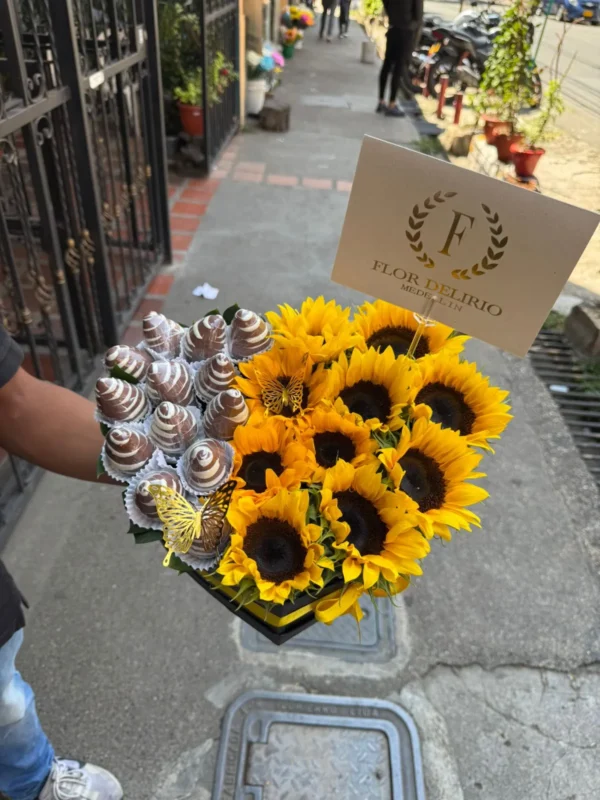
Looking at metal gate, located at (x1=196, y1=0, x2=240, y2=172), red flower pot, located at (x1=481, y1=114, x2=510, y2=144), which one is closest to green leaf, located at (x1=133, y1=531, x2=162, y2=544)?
metal gate, located at (x1=196, y1=0, x2=240, y2=172)

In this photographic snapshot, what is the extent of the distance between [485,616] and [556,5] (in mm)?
26699

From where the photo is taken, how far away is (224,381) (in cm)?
98

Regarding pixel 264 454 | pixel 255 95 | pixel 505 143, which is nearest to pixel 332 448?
pixel 264 454

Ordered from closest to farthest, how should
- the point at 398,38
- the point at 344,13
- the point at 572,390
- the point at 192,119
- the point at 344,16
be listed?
the point at 572,390 < the point at 192,119 < the point at 398,38 < the point at 344,13 < the point at 344,16

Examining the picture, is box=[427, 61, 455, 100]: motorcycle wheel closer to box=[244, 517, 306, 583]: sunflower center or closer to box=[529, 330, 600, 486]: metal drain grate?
box=[529, 330, 600, 486]: metal drain grate

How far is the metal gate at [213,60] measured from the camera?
4797 mm

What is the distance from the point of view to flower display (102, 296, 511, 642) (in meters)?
0.86

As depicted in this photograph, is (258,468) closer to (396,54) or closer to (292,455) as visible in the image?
(292,455)

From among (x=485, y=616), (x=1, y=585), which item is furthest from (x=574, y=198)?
(x=1, y=585)

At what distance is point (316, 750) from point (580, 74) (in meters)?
15.7

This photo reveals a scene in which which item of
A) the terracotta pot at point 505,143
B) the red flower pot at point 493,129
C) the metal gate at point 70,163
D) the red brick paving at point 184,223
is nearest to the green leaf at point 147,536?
the metal gate at point 70,163

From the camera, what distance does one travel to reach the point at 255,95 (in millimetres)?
Answer: 6941

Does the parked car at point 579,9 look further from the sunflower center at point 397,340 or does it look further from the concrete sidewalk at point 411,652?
the sunflower center at point 397,340

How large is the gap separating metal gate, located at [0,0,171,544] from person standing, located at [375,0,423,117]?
17.2 ft
